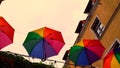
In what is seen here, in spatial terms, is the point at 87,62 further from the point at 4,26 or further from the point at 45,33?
the point at 4,26

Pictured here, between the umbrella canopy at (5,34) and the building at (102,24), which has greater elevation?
the umbrella canopy at (5,34)

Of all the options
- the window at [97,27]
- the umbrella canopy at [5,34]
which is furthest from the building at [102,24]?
the umbrella canopy at [5,34]

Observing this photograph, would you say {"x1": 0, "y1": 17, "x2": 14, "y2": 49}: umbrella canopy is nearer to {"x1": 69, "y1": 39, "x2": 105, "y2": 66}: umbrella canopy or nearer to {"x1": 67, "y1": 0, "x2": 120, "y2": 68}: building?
{"x1": 69, "y1": 39, "x2": 105, "y2": 66}: umbrella canopy

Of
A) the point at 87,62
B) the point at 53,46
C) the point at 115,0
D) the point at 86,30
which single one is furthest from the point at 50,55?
the point at 86,30

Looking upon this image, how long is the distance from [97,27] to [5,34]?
33.4 feet

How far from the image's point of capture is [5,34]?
20062 mm

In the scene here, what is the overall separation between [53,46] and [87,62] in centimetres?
205

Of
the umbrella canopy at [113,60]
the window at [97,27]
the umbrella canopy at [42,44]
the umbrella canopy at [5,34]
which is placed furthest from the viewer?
the window at [97,27]

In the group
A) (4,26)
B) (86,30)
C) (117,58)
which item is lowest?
(86,30)

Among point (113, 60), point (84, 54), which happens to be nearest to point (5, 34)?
point (84, 54)

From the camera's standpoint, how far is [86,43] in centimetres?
2062

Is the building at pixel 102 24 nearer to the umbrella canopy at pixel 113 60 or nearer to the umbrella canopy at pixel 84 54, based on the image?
the umbrella canopy at pixel 84 54

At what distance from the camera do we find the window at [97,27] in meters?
27.5

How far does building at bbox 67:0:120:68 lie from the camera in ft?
80.3
